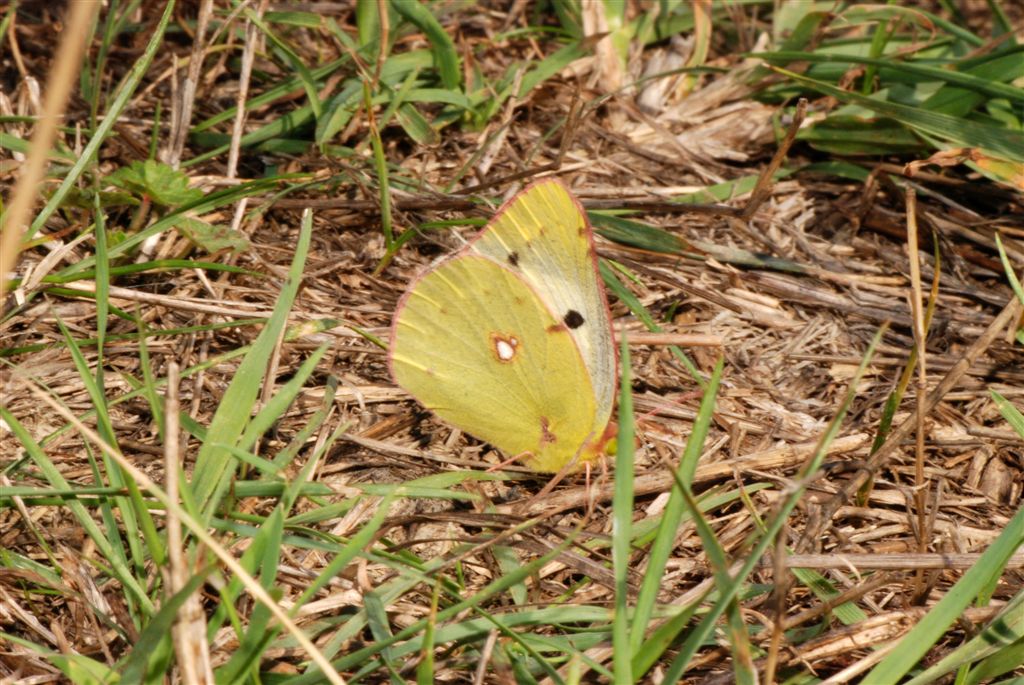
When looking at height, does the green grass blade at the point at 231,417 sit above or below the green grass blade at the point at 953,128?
below

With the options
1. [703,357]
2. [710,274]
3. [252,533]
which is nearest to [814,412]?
[703,357]

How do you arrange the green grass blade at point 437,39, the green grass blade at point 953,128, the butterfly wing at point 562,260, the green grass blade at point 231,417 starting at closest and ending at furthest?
1. the green grass blade at point 231,417
2. the butterfly wing at point 562,260
3. the green grass blade at point 953,128
4. the green grass blade at point 437,39

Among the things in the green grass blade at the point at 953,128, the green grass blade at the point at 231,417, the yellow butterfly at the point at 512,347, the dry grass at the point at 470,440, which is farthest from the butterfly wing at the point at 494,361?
the green grass blade at the point at 953,128

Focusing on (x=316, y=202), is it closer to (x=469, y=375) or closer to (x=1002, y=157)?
(x=469, y=375)

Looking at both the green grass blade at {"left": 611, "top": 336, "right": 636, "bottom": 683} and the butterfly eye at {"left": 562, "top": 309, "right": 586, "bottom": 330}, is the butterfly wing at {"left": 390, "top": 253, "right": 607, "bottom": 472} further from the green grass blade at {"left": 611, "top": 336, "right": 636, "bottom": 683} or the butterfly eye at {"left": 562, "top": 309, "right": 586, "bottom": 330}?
the green grass blade at {"left": 611, "top": 336, "right": 636, "bottom": 683}

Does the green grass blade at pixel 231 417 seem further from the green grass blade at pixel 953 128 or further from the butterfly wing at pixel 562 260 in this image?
the green grass blade at pixel 953 128

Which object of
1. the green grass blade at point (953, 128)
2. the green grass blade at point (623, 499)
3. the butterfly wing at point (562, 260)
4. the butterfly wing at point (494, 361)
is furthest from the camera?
the green grass blade at point (953, 128)

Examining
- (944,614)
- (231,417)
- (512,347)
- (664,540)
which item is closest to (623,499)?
(664,540)
